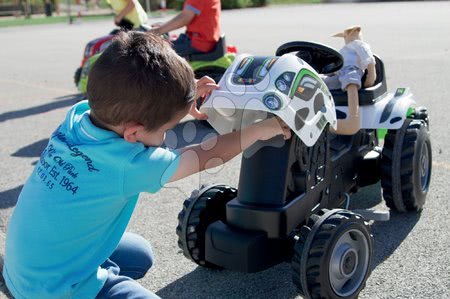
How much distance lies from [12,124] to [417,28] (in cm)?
1225

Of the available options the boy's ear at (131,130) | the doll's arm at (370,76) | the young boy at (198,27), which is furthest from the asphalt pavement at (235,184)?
the young boy at (198,27)

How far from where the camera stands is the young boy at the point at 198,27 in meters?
6.96

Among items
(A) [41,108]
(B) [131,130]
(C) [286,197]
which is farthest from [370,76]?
(A) [41,108]

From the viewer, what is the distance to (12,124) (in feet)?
24.4

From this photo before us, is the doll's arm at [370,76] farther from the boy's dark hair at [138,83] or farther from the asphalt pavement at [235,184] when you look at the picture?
the boy's dark hair at [138,83]

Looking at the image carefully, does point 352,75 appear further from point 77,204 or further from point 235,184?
point 77,204

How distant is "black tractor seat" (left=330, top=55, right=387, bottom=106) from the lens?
147 inches

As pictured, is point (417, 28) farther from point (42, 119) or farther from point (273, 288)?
point (273, 288)

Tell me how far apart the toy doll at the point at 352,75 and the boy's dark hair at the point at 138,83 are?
1519 millimetres

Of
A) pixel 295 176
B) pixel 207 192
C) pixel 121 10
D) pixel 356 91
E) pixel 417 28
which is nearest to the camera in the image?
pixel 295 176

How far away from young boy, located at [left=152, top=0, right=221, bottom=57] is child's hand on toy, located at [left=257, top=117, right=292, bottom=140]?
439cm

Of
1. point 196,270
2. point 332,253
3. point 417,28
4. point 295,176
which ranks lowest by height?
point 417,28

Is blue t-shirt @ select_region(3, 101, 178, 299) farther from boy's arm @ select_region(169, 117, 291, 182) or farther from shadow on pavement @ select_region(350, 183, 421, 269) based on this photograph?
shadow on pavement @ select_region(350, 183, 421, 269)

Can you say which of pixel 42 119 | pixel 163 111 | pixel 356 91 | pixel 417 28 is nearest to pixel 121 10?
pixel 42 119
